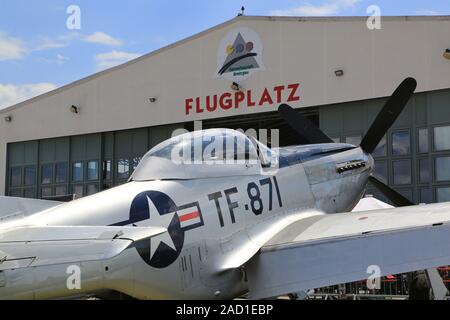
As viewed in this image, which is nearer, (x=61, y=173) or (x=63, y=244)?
(x=63, y=244)

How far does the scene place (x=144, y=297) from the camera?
4957mm

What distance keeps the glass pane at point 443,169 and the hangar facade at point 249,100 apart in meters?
0.03

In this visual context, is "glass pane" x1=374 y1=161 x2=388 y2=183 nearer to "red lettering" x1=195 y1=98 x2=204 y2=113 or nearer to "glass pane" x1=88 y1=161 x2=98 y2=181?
"red lettering" x1=195 y1=98 x2=204 y2=113

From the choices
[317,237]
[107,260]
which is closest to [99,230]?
[107,260]

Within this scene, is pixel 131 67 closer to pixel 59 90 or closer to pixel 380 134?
pixel 59 90

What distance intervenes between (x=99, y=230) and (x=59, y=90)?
70.4ft

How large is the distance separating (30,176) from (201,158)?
21.3 meters

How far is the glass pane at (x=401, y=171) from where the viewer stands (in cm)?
1724

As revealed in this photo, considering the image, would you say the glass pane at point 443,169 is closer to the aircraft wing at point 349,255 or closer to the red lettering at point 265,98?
the red lettering at point 265,98

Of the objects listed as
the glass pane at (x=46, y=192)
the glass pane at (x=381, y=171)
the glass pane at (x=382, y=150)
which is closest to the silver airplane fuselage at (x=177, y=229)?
the glass pane at (x=381, y=171)

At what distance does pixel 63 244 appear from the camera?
4062 millimetres

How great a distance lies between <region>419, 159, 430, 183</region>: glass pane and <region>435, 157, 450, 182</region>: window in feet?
0.95

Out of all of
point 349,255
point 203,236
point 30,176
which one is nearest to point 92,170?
point 30,176

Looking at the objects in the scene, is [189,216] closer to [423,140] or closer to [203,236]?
[203,236]
